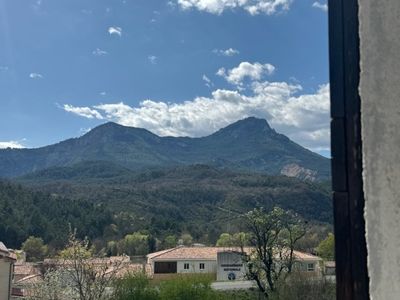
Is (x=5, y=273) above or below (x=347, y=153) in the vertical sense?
below

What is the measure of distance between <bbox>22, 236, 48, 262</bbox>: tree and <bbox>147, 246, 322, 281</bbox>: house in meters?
19.6

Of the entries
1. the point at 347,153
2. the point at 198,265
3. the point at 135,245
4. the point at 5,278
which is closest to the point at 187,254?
the point at 198,265

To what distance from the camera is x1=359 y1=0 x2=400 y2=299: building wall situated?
1.31 metres

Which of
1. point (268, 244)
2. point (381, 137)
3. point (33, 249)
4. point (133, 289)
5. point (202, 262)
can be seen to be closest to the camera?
point (381, 137)

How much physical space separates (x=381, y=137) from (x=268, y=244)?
3171 centimetres

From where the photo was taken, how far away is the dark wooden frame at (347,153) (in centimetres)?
136

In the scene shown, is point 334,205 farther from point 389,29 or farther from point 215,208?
point 215,208

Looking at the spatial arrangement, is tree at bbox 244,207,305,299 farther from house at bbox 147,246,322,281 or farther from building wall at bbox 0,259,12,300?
house at bbox 147,246,322,281

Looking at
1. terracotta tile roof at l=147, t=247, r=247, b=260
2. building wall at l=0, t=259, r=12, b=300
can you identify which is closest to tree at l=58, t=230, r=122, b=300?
building wall at l=0, t=259, r=12, b=300

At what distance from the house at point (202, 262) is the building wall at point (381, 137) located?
170 ft

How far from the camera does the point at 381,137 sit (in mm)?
1344

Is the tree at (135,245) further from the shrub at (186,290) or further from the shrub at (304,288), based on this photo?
the shrub at (304,288)

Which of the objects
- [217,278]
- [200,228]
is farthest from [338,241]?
[200,228]

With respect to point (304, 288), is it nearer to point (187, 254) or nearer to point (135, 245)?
point (187, 254)
